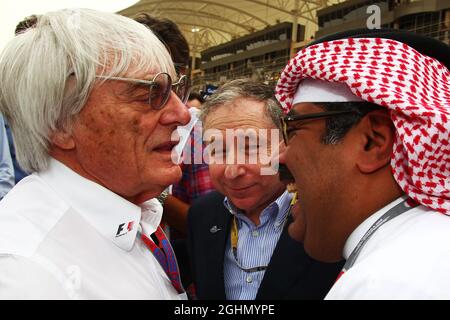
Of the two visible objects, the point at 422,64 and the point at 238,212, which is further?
the point at 238,212

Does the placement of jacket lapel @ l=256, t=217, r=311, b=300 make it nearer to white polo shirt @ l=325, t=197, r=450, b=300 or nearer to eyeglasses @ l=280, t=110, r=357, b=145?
eyeglasses @ l=280, t=110, r=357, b=145

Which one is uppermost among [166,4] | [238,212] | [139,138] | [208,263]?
[166,4]

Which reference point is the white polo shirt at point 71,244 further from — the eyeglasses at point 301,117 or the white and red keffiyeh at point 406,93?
the white and red keffiyeh at point 406,93

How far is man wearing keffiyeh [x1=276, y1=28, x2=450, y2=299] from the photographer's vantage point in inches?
43.6

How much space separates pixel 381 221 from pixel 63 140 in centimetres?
113

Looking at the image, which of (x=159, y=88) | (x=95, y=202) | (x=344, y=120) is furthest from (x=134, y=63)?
(x=344, y=120)

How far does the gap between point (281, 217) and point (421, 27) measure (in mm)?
10812

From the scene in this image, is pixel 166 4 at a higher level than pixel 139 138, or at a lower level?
higher

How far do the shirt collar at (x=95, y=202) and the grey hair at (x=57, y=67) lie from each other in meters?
0.07

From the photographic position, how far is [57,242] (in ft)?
4.27

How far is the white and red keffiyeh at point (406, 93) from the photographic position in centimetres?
125

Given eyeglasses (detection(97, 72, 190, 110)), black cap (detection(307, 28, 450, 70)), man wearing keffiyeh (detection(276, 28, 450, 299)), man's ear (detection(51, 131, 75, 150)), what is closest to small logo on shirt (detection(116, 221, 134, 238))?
man's ear (detection(51, 131, 75, 150))

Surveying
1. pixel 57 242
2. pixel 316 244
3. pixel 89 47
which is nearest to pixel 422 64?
pixel 316 244
